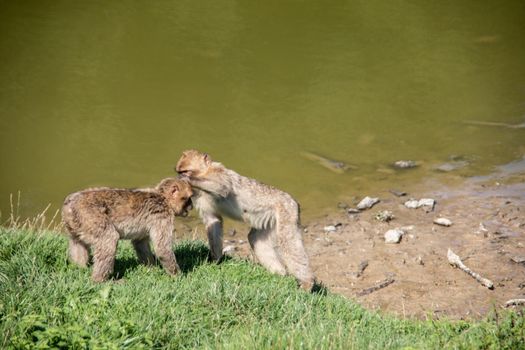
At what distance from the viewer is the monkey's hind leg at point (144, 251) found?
27.3 ft

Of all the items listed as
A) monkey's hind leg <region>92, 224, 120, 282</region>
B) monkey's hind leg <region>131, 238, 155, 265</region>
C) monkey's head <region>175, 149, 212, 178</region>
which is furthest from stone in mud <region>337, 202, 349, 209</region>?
monkey's hind leg <region>92, 224, 120, 282</region>

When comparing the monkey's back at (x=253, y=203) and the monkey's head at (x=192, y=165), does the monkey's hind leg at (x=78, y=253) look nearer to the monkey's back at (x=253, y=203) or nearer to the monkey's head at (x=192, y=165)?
the monkey's head at (x=192, y=165)

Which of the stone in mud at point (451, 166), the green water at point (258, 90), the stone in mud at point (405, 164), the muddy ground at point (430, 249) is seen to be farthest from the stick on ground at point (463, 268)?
the stone in mud at point (405, 164)

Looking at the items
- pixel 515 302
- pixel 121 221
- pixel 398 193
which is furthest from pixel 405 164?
pixel 121 221

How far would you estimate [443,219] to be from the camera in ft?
38.4

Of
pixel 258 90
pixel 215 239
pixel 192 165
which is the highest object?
pixel 192 165

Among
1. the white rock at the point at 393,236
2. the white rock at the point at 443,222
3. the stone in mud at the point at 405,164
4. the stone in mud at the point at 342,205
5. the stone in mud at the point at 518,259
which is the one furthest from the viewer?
the stone in mud at the point at 405,164

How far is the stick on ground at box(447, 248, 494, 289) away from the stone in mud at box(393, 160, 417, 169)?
12.5 feet

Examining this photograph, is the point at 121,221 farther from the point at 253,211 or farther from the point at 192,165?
the point at 253,211

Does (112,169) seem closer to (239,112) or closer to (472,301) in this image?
(239,112)

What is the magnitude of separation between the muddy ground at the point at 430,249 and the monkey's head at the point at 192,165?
85.5 inches

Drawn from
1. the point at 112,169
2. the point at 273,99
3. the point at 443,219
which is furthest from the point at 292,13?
the point at 443,219

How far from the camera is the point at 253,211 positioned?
8.94 m

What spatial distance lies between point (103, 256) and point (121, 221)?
0.47 metres
